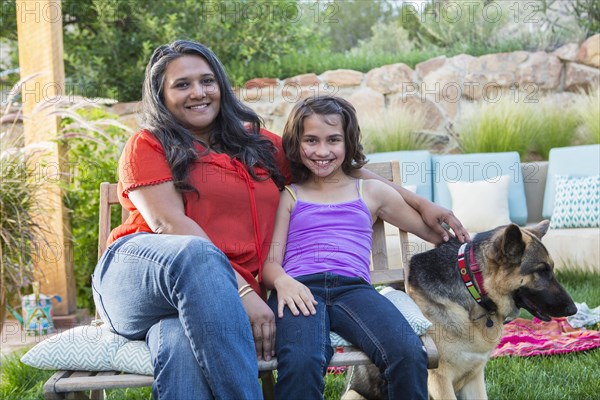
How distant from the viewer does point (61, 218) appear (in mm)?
5074

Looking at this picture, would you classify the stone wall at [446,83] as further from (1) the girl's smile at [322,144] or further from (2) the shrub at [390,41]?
(1) the girl's smile at [322,144]

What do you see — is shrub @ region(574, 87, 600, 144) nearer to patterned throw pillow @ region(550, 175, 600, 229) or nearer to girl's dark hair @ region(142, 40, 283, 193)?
patterned throw pillow @ region(550, 175, 600, 229)

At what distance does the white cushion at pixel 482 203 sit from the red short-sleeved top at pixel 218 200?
4144 millimetres

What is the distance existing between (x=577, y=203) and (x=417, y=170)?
153 cm

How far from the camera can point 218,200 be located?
8.64ft

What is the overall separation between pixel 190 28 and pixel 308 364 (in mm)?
7644

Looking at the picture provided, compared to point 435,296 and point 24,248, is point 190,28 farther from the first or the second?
point 435,296

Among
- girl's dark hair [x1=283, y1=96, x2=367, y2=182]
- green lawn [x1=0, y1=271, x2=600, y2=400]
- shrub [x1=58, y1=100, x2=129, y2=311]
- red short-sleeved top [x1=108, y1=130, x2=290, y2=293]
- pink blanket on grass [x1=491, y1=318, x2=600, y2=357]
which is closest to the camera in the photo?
red short-sleeved top [x1=108, y1=130, x2=290, y2=293]

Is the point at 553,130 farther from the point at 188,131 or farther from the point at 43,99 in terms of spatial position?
the point at 188,131

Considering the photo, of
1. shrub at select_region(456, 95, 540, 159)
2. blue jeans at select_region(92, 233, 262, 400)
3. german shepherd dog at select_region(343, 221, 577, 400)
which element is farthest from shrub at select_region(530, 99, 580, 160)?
blue jeans at select_region(92, 233, 262, 400)

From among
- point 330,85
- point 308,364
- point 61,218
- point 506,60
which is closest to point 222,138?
point 308,364

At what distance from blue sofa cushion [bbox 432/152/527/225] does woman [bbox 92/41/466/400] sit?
4.07m

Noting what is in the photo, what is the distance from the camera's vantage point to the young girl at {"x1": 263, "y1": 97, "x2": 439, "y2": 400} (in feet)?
7.42

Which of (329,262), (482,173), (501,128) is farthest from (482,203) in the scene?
(329,262)
